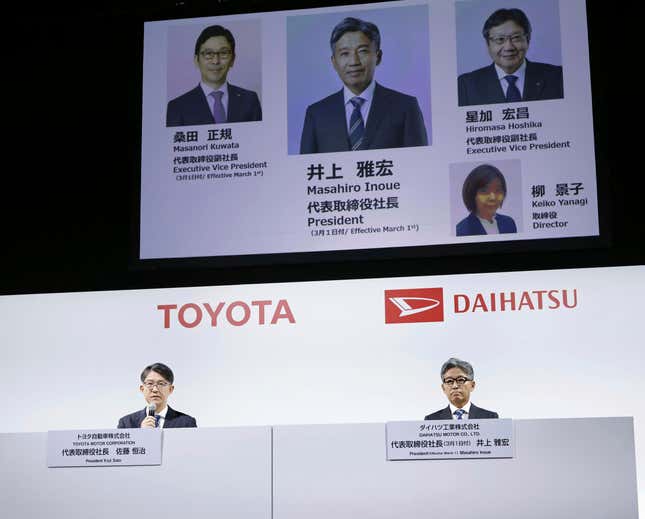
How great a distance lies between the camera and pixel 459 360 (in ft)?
15.9

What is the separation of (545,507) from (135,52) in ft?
9.43

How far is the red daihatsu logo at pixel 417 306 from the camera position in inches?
194

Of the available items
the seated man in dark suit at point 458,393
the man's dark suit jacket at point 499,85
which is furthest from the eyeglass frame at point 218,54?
the seated man in dark suit at point 458,393

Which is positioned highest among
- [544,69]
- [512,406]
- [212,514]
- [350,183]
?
[544,69]

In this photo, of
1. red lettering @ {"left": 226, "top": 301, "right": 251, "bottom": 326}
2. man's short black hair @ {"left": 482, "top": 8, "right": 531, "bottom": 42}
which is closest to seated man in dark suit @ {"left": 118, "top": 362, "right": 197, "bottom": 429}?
red lettering @ {"left": 226, "top": 301, "right": 251, "bottom": 326}

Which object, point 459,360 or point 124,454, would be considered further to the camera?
point 459,360

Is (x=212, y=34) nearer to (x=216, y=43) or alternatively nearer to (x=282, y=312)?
(x=216, y=43)

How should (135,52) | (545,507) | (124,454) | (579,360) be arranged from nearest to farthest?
(545,507)
(124,454)
(579,360)
(135,52)

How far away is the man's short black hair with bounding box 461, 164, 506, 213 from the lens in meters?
4.83

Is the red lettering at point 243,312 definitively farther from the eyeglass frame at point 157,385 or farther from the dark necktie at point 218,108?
the dark necktie at point 218,108

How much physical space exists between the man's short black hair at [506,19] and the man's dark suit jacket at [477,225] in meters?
0.80

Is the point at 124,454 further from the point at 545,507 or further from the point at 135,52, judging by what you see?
the point at 135,52

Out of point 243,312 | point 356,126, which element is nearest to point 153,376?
point 243,312

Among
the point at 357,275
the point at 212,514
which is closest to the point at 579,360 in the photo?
the point at 357,275
